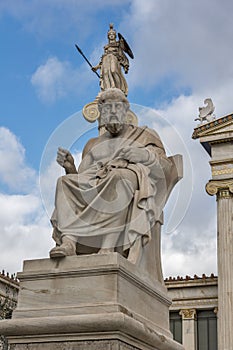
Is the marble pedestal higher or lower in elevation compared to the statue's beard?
lower

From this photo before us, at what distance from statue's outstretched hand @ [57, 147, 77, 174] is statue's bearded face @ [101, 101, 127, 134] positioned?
1.84 feet

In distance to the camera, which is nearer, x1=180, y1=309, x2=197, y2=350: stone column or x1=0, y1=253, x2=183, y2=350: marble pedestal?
A: x1=0, y1=253, x2=183, y2=350: marble pedestal

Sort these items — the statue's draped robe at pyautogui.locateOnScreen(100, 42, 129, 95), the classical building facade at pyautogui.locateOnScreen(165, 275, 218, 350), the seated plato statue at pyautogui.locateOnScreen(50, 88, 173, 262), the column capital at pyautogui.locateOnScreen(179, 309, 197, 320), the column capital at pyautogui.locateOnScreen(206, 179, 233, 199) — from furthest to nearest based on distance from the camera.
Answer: the column capital at pyautogui.locateOnScreen(206, 179, 233, 199) < the column capital at pyautogui.locateOnScreen(179, 309, 197, 320) < the classical building facade at pyautogui.locateOnScreen(165, 275, 218, 350) < the statue's draped robe at pyautogui.locateOnScreen(100, 42, 129, 95) < the seated plato statue at pyautogui.locateOnScreen(50, 88, 173, 262)

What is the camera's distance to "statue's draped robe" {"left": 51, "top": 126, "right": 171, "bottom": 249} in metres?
7.08

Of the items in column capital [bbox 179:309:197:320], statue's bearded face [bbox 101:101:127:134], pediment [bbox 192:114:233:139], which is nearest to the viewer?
statue's bearded face [bbox 101:101:127:134]

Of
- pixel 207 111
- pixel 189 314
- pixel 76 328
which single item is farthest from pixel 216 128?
pixel 76 328

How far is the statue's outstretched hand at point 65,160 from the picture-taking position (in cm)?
768

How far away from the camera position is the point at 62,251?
6.74 metres

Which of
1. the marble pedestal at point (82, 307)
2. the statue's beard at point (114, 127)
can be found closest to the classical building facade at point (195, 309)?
the statue's beard at point (114, 127)

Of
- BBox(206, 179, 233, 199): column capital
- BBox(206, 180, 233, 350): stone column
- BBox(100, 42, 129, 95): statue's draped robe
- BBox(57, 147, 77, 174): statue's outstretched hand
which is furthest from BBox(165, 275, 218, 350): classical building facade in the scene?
BBox(57, 147, 77, 174): statue's outstretched hand

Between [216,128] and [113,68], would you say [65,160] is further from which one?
[216,128]

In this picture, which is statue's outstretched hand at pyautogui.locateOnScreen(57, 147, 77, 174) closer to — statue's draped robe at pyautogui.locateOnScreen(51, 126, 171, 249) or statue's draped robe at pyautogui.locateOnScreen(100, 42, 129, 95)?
statue's draped robe at pyautogui.locateOnScreen(51, 126, 171, 249)

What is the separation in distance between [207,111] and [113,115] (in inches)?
803

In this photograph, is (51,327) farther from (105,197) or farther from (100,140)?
(100,140)
